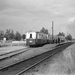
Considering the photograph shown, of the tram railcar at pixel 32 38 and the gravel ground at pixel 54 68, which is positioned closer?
the gravel ground at pixel 54 68

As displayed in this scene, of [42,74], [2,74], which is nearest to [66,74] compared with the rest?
[42,74]

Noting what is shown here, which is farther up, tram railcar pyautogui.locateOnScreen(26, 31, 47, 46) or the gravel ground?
tram railcar pyautogui.locateOnScreen(26, 31, 47, 46)

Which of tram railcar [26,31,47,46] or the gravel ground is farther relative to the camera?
tram railcar [26,31,47,46]

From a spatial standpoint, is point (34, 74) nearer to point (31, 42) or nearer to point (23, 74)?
point (23, 74)

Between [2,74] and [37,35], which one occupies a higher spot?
[37,35]

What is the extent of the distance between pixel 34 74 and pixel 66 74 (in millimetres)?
1738

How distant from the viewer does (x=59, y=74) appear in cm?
754

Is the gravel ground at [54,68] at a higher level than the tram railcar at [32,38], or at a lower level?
lower

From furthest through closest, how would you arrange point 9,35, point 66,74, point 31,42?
point 9,35 < point 31,42 < point 66,74

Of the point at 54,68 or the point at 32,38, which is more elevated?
the point at 32,38

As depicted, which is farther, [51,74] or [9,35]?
[9,35]

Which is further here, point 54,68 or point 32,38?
point 32,38

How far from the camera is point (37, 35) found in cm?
3080

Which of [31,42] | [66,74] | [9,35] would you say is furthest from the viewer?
[9,35]
